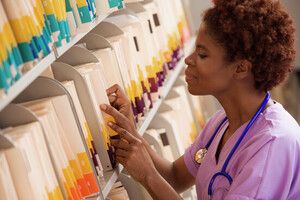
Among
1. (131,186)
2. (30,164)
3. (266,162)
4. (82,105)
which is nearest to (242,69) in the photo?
(266,162)

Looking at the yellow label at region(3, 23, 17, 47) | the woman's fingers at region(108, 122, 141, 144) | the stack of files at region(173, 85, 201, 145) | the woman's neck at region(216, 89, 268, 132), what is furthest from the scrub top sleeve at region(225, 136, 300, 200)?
the stack of files at region(173, 85, 201, 145)

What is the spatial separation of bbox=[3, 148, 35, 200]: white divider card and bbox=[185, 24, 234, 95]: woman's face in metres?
0.92

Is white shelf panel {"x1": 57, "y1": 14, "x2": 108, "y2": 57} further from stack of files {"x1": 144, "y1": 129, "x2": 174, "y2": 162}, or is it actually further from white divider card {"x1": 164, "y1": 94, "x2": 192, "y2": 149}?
white divider card {"x1": 164, "y1": 94, "x2": 192, "y2": 149}

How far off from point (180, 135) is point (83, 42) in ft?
3.56

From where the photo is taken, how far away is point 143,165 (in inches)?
92.5

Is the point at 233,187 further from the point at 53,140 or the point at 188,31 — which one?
the point at 188,31

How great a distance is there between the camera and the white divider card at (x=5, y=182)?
1591mm

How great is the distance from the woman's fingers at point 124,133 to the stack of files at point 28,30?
59cm

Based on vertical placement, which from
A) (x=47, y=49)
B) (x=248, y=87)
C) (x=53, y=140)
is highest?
(x=47, y=49)

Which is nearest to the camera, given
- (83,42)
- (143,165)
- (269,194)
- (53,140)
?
(53,140)

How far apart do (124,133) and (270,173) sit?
0.55 m

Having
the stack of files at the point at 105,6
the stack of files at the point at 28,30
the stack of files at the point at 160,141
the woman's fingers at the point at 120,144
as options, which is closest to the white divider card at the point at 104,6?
the stack of files at the point at 105,6

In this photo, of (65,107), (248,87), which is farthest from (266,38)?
(65,107)

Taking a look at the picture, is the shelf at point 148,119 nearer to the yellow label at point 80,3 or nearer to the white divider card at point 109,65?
the white divider card at point 109,65
